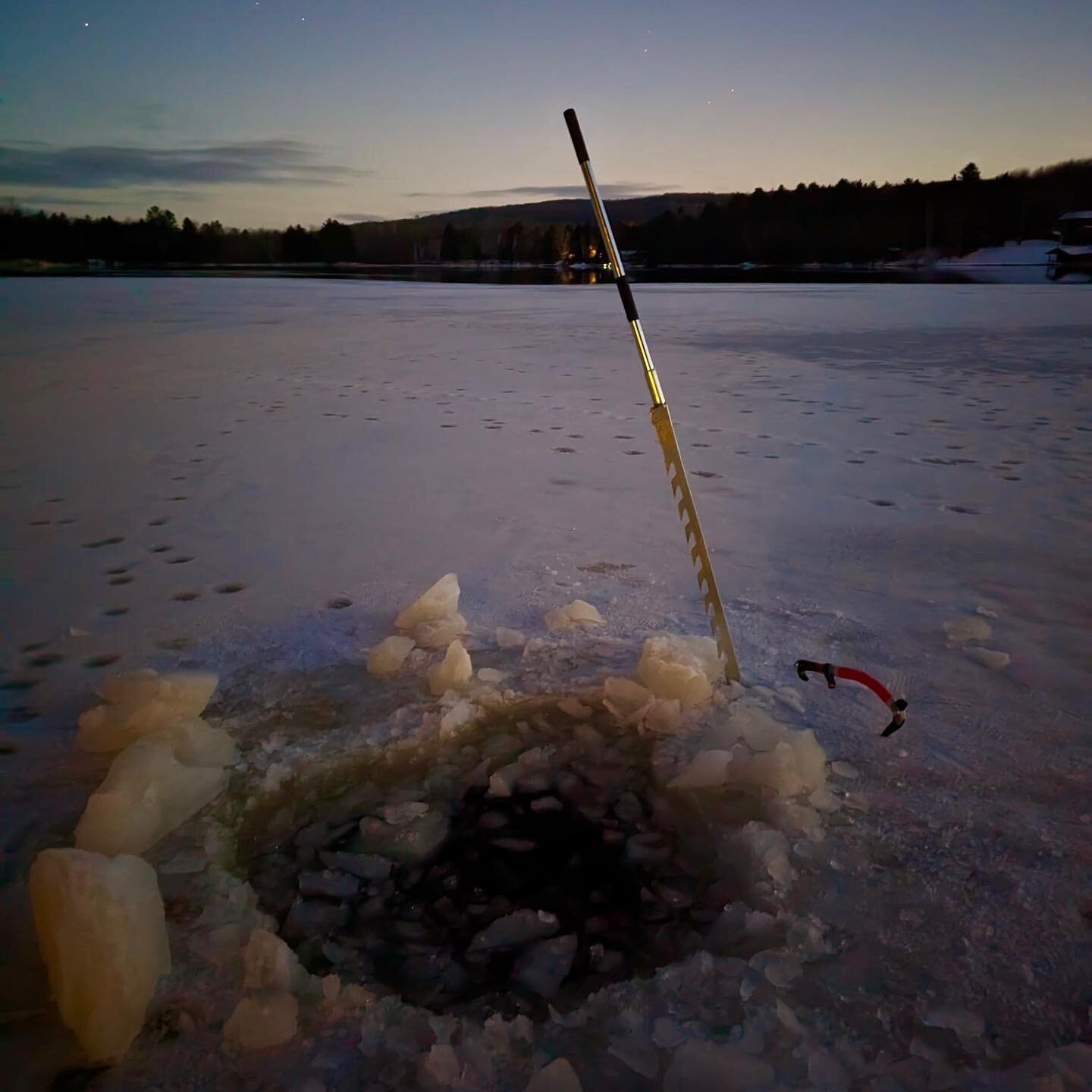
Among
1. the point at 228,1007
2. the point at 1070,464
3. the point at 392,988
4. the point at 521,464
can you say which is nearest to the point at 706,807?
the point at 392,988

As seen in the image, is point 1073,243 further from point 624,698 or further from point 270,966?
point 270,966

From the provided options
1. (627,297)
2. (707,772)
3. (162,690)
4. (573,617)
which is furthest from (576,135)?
(162,690)

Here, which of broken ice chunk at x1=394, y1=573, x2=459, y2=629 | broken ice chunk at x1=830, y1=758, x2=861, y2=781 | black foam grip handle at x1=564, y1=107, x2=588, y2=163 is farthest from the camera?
broken ice chunk at x1=394, y1=573, x2=459, y2=629

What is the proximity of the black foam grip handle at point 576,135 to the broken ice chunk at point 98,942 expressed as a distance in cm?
169

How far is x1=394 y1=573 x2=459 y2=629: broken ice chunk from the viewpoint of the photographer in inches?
90.9

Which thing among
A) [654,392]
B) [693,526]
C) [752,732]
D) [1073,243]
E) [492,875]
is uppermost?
[1073,243]

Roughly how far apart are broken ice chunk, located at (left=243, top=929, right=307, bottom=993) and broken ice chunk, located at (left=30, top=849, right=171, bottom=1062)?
130 millimetres

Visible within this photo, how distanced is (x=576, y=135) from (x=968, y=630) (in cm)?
165

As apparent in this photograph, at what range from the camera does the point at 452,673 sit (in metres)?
1.99

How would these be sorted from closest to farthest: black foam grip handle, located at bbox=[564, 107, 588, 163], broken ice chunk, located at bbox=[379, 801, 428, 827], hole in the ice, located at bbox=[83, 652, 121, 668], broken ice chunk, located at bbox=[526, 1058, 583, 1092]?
broken ice chunk, located at bbox=[526, 1058, 583, 1092]
broken ice chunk, located at bbox=[379, 801, 428, 827]
black foam grip handle, located at bbox=[564, 107, 588, 163]
hole in the ice, located at bbox=[83, 652, 121, 668]

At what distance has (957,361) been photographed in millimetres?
7086

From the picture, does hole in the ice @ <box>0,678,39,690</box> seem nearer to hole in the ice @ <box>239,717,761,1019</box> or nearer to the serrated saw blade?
hole in the ice @ <box>239,717,761,1019</box>

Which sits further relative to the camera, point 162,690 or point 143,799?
point 162,690

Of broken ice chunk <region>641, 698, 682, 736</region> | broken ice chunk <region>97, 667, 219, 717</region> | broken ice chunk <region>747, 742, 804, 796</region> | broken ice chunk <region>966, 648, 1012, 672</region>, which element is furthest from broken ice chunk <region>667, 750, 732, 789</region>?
broken ice chunk <region>97, 667, 219, 717</region>
